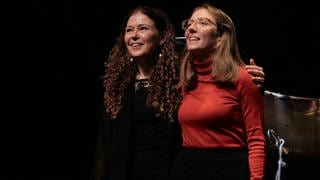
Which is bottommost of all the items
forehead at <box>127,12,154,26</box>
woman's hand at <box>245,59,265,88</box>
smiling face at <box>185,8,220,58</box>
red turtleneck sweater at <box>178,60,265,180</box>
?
red turtleneck sweater at <box>178,60,265,180</box>

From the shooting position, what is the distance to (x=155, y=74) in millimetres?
2260

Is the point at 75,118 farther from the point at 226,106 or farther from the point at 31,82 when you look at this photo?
the point at 226,106

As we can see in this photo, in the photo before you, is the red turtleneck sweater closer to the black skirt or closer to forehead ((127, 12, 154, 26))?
the black skirt

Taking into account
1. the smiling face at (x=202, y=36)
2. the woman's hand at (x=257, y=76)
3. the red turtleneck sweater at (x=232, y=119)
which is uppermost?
the smiling face at (x=202, y=36)

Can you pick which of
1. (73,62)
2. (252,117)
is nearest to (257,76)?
(252,117)

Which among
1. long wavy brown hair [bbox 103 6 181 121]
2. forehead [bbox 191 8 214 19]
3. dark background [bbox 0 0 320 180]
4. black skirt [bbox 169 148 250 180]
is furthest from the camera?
dark background [bbox 0 0 320 180]

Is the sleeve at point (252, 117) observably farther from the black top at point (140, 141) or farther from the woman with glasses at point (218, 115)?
the black top at point (140, 141)

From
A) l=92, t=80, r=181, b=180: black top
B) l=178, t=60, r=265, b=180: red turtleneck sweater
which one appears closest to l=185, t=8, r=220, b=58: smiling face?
l=178, t=60, r=265, b=180: red turtleneck sweater

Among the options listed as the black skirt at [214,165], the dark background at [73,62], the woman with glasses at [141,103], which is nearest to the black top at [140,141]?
the woman with glasses at [141,103]

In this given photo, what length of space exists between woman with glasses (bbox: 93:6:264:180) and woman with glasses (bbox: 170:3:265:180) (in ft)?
0.33

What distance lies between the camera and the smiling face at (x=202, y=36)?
2074 millimetres

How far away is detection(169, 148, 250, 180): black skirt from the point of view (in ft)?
6.49

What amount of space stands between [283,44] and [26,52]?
1.82 meters

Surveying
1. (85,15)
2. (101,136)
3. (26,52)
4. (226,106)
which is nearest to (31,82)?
(26,52)
